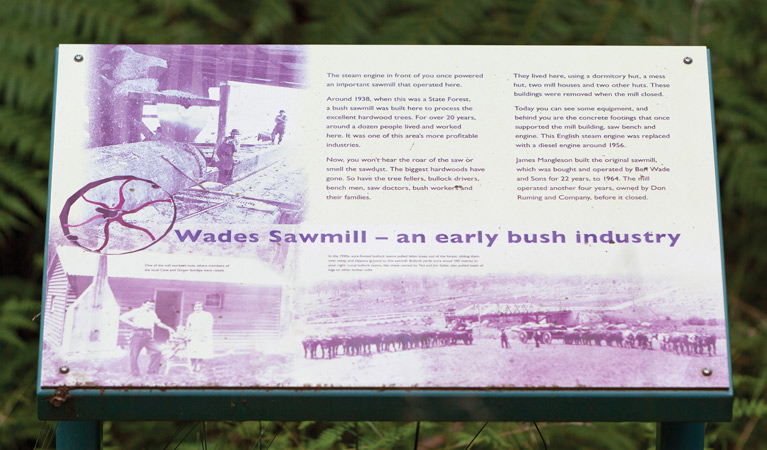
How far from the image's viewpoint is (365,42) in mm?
2025

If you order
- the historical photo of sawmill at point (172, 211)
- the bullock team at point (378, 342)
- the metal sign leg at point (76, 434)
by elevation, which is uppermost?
the historical photo of sawmill at point (172, 211)

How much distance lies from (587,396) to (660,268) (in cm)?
23

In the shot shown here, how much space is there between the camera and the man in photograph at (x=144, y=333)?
94cm

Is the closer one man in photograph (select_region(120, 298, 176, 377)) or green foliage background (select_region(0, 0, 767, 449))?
man in photograph (select_region(120, 298, 176, 377))

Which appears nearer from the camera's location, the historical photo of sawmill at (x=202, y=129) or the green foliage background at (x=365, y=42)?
the historical photo of sawmill at (x=202, y=129)

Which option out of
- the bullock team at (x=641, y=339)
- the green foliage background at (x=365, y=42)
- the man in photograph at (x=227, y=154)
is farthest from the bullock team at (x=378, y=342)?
the green foliage background at (x=365, y=42)

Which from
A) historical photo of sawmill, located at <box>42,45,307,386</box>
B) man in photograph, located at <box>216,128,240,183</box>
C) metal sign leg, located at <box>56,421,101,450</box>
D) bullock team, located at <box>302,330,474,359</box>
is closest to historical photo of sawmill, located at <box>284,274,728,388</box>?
bullock team, located at <box>302,330,474,359</box>

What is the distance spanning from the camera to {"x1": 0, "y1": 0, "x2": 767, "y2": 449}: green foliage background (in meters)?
1.77

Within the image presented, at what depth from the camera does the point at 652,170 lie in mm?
1022

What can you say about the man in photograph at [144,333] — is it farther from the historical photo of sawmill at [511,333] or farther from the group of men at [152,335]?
the historical photo of sawmill at [511,333]

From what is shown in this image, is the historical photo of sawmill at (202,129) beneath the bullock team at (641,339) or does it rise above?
above

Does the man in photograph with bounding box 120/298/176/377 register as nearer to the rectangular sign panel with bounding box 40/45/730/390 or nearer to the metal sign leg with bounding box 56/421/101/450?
the rectangular sign panel with bounding box 40/45/730/390

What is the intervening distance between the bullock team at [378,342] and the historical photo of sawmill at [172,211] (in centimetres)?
7

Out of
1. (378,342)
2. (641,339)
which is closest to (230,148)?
(378,342)
